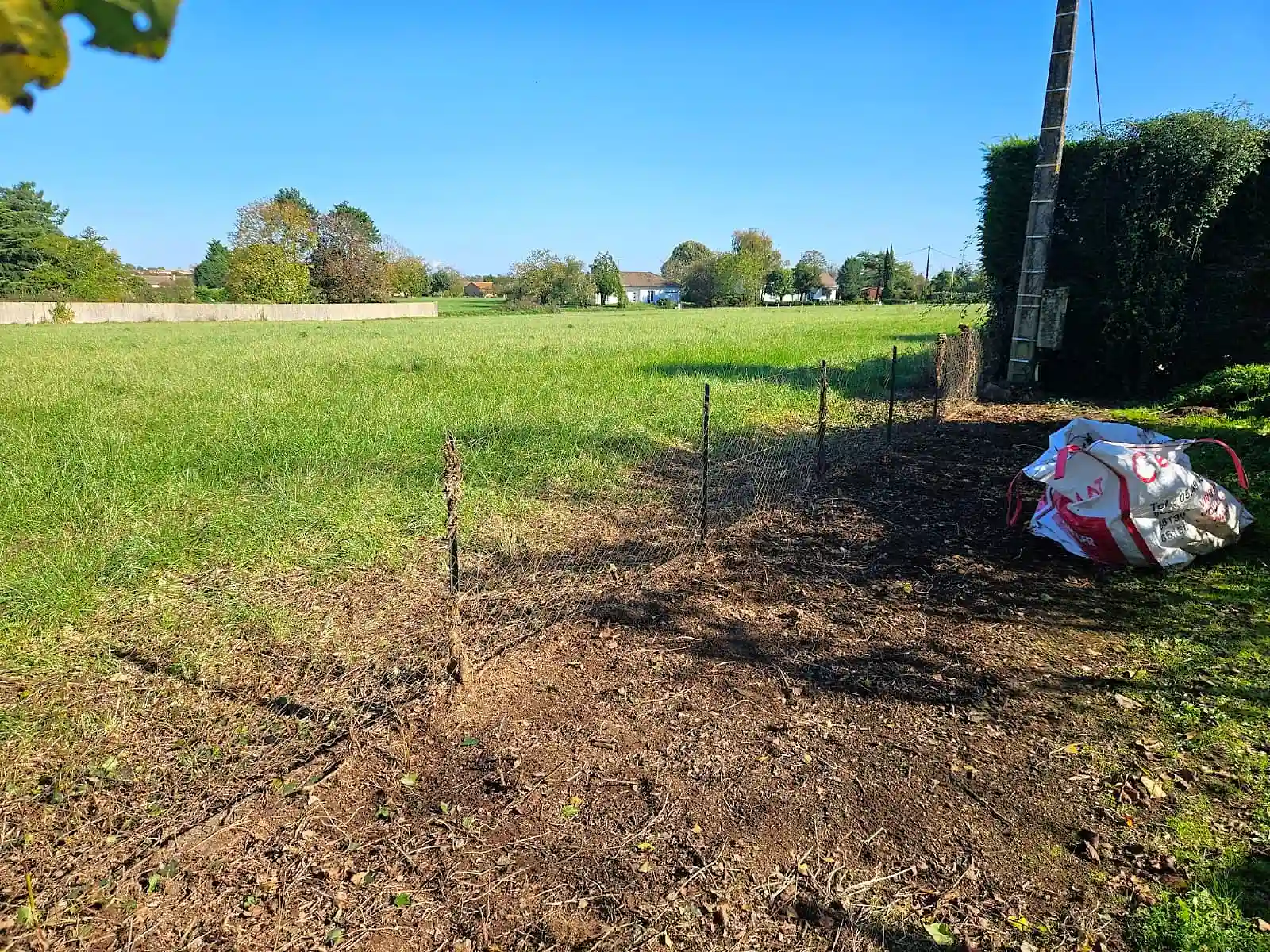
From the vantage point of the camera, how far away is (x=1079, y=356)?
40.4 ft

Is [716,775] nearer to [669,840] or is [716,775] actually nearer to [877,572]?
[669,840]

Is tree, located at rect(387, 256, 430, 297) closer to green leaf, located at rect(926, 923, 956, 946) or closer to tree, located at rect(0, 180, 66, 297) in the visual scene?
tree, located at rect(0, 180, 66, 297)

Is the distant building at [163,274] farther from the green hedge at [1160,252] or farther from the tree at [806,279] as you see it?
the green hedge at [1160,252]

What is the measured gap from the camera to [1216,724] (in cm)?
324

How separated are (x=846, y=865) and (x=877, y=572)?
284cm

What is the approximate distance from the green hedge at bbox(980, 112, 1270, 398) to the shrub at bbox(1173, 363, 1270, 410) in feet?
2.28

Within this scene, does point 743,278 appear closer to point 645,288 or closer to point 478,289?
point 645,288

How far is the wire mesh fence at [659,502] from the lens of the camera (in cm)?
453

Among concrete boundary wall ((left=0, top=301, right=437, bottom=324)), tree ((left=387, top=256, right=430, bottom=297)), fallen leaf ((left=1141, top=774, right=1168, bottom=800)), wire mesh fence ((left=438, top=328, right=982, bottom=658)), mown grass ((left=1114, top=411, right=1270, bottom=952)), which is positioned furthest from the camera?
tree ((left=387, top=256, right=430, bottom=297))

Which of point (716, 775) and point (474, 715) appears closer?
point (716, 775)

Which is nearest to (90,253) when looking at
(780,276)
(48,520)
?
(48,520)

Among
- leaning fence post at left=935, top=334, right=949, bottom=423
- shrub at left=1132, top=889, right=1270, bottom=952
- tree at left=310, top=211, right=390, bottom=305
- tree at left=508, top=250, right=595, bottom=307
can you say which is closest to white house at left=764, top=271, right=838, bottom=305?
tree at left=508, top=250, right=595, bottom=307

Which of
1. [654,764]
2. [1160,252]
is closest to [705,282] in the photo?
[1160,252]

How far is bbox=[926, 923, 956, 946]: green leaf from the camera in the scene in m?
2.19
